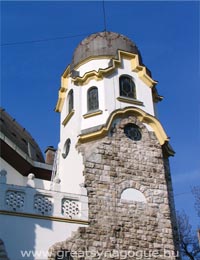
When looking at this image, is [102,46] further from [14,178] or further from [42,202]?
[42,202]

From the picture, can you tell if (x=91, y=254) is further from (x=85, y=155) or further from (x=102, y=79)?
(x=102, y=79)

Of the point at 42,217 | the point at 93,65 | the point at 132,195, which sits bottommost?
the point at 42,217

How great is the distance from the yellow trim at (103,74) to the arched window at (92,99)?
444 mm

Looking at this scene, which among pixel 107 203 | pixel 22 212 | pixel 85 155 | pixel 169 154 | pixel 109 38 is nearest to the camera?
pixel 22 212

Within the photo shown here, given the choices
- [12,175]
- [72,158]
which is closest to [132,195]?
[72,158]

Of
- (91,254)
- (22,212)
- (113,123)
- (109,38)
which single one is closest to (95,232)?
(91,254)

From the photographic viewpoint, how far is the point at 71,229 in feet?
43.7

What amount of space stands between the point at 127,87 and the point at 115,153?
3235mm

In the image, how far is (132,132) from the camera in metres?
16.0

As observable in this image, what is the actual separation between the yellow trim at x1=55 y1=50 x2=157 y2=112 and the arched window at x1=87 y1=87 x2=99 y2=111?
1.46 ft

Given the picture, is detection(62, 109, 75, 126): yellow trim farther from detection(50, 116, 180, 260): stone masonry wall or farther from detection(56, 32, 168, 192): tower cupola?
detection(50, 116, 180, 260): stone masonry wall

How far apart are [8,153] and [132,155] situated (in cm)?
495

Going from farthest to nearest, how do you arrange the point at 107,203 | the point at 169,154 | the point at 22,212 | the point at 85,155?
the point at 169,154 < the point at 85,155 < the point at 107,203 < the point at 22,212

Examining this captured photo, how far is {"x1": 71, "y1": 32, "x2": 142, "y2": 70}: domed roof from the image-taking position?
705 inches
